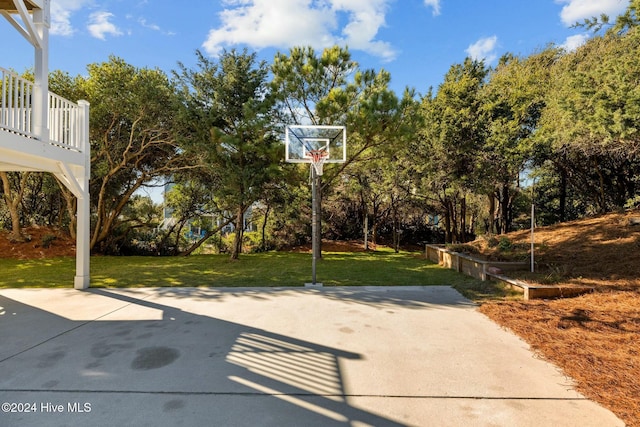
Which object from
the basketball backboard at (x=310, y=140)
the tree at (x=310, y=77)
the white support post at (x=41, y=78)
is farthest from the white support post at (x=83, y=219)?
the tree at (x=310, y=77)

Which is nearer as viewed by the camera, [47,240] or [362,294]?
[362,294]

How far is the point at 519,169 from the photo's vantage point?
11211mm

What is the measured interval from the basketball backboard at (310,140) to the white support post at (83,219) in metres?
4.20

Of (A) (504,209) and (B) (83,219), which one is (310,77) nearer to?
(B) (83,219)

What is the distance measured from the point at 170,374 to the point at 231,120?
8.31 meters

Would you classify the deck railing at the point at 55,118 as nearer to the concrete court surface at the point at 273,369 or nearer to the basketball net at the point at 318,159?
the concrete court surface at the point at 273,369

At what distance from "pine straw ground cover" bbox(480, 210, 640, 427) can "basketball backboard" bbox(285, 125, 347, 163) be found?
16.9ft

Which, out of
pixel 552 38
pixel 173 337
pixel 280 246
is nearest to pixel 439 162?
pixel 552 38

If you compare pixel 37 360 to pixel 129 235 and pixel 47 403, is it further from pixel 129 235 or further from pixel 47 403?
pixel 129 235

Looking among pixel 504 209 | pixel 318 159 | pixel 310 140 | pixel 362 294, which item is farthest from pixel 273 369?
pixel 504 209

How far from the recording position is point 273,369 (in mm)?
2895

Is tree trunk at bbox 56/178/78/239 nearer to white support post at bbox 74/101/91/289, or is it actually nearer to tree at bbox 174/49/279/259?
tree at bbox 174/49/279/259

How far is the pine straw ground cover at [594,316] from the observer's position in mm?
2604

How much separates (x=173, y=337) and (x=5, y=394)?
141 cm
